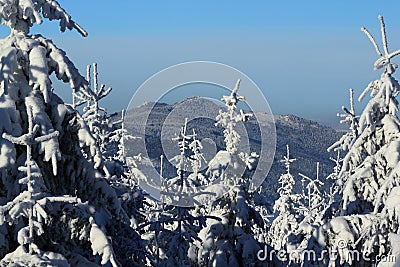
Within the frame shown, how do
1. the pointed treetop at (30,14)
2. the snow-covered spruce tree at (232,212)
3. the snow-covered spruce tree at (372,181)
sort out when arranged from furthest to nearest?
1. the snow-covered spruce tree at (232,212)
2. the snow-covered spruce tree at (372,181)
3. the pointed treetop at (30,14)

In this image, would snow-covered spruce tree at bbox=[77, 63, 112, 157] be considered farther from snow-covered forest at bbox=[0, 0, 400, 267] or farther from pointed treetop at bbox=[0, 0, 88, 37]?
pointed treetop at bbox=[0, 0, 88, 37]

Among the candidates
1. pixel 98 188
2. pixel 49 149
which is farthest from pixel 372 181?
pixel 49 149

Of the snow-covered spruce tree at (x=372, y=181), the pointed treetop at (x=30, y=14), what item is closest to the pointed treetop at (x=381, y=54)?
the snow-covered spruce tree at (x=372, y=181)

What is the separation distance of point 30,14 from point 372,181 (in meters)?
8.39

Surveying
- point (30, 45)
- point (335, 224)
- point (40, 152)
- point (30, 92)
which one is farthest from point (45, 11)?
point (335, 224)

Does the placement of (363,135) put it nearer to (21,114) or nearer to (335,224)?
(335,224)

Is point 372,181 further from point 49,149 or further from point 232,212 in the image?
point 49,149

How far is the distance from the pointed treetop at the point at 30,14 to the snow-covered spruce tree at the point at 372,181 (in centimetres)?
589

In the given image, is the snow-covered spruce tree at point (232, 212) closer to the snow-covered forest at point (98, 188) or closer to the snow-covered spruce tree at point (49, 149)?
the snow-covered forest at point (98, 188)

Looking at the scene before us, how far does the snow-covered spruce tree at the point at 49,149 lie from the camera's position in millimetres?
8703

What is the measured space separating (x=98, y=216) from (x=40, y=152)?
1274mm

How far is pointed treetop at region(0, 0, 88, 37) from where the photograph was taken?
31.1 ft

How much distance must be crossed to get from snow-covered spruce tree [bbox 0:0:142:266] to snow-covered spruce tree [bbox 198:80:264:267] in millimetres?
8025

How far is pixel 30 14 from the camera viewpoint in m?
9.52
